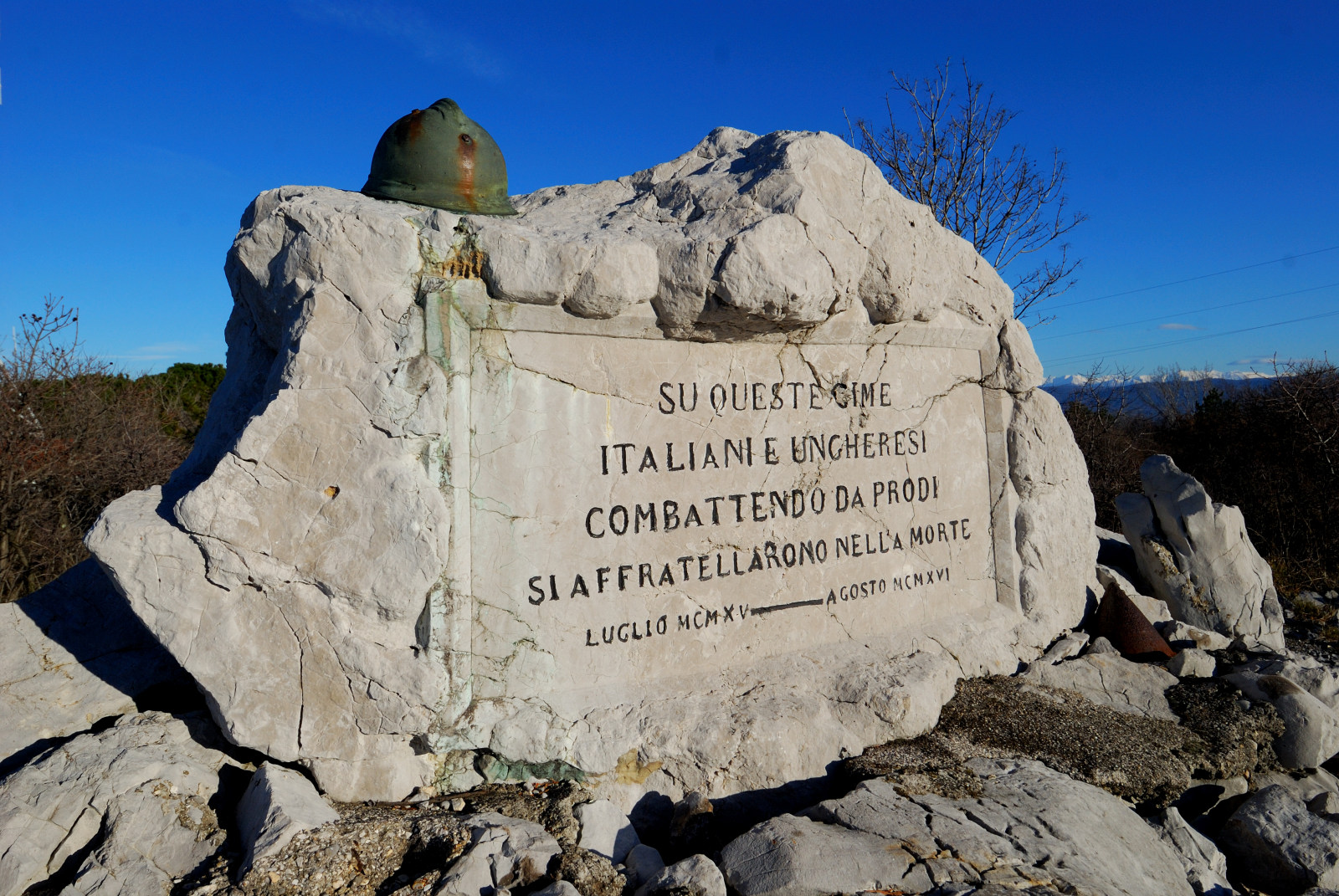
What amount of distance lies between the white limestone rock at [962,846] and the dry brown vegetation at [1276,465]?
5.80 metres

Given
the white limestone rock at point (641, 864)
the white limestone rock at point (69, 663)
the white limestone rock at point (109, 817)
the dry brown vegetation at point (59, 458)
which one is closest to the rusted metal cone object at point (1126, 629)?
the white limestone rock at point (641, 864)

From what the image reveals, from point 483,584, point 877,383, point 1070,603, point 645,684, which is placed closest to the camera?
point 483,584

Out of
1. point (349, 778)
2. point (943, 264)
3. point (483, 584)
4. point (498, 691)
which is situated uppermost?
point (943, 264)

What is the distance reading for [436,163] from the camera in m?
3.04

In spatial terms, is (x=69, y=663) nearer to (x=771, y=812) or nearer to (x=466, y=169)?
(x=466, y=169)

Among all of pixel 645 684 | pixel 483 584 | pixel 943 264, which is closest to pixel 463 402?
pixel 483 584

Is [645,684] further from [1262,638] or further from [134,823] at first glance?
[1262,638]

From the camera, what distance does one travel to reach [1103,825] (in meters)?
2.60

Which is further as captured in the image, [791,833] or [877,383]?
[877,383]

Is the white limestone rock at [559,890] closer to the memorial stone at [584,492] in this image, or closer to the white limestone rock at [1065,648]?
the memorial stone at [584,492]

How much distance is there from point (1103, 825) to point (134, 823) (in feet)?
9.60

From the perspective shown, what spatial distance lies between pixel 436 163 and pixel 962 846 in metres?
2.94

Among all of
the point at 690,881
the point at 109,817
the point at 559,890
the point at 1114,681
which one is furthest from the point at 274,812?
the point at 1114,681

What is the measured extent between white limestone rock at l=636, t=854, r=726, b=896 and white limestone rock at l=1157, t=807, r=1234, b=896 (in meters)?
1.63
